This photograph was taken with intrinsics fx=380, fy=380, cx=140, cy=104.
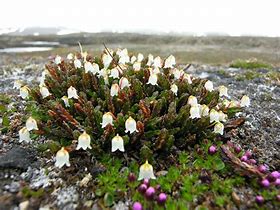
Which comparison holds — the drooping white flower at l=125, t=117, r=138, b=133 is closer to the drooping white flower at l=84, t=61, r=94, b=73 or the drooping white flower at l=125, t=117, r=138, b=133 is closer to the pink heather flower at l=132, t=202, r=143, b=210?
the pink heather flower at l=132, t=202, r=143, b=210

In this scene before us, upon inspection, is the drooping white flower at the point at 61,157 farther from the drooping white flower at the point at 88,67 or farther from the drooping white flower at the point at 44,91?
the drooping white flower at the point at 88,67

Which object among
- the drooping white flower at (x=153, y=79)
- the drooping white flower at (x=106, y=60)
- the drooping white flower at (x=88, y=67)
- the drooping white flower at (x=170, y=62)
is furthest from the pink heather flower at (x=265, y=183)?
the drooping white flower at (x=106, y=60)

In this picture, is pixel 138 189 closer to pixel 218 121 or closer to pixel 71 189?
pixel 71 189

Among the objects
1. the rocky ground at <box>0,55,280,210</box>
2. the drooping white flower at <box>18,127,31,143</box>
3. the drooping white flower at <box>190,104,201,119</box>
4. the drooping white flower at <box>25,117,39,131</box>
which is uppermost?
the drooping white flower at <box>190,104,201,119</box>

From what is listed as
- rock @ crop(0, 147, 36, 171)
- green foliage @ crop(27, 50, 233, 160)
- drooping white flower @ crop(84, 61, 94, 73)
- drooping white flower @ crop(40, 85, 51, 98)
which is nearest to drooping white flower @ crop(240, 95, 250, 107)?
green foliage @ crop(27, 50, 233, 160)

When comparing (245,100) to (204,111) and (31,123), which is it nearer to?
(204,111)

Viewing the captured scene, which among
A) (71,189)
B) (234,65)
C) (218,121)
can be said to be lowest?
(234,65)

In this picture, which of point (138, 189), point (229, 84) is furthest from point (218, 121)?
point (229, 84)
